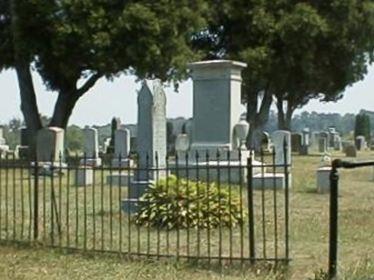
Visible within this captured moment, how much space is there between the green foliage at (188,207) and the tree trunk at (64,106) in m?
24.1

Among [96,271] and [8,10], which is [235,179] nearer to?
[96,271]

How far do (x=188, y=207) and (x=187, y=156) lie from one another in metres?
0.77

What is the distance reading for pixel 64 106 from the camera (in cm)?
Result: 3488

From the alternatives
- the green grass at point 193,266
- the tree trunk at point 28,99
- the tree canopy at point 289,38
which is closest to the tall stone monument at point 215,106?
the green grass at point 193,266

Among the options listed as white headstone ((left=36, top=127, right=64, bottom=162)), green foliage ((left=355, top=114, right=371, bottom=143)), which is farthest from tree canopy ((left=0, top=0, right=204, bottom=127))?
green foliage ((left=355, top=114, right=371, bottom=143))

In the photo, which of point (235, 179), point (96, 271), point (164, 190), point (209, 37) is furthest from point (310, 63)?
point (96, 271)

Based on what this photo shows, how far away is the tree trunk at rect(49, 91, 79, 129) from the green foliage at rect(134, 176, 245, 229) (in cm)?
2407

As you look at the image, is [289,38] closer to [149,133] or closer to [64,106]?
[64,106]

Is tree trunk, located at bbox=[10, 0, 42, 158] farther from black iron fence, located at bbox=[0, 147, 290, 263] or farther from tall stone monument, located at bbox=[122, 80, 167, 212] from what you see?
black iron fence, located at bbox=[0, 147, 290, 263]

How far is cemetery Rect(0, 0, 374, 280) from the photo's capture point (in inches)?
333

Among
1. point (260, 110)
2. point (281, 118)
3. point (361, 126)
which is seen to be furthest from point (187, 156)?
point (361, 126)

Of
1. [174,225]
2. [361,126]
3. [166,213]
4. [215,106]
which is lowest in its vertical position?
[174,225]

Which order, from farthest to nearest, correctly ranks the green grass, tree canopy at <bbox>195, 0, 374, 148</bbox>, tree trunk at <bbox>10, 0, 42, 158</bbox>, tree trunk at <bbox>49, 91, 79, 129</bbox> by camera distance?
1. tree canopy at <bbox>195, 0, 374, 148</bbox>
2. tree trunk at <bbox>49, 91, 79, 129</bbox>
3. tree trunk at <bbox>10, 0, 42, 158</bbox>
4. the green grass

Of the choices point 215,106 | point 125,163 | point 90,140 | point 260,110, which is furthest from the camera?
point 260,110
